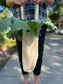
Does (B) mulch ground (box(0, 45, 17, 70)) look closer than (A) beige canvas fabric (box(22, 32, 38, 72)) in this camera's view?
No

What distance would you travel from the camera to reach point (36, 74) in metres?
1.77

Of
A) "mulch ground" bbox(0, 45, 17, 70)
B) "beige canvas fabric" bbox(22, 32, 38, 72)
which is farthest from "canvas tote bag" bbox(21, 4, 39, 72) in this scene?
"mulch ground" bbox(0, 45, 17, 70)

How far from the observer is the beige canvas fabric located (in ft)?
Answer: 4.63

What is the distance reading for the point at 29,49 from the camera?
4.70 ft

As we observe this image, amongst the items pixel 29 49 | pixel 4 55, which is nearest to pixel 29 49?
pixel 29 49

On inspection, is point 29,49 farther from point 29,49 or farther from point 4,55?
point 4,55

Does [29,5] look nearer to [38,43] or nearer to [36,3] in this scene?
[36,3]

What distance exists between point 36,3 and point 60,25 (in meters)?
22.4

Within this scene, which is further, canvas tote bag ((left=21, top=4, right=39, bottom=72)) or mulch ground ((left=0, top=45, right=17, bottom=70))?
mulch ground ((left=0, top=45, right=17, bottom=70))

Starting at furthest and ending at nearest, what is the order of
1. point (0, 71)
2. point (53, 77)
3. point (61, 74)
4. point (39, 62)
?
1. point (0, 71)
2. point (61, 74)
3. point (53, 77)
4. point (39, 62)

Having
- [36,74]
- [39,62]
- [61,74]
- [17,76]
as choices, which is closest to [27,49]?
[39,62]

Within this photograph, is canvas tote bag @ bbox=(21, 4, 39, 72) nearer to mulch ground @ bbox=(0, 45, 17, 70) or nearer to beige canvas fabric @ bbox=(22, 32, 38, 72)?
beige canvas fabric @ bbox=(22, 32, 38, 72)

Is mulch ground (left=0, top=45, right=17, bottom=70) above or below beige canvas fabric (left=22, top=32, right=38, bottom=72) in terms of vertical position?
below

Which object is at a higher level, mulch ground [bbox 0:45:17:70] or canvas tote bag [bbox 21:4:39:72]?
canvas tote bag [bbox 21:4:39:72]
